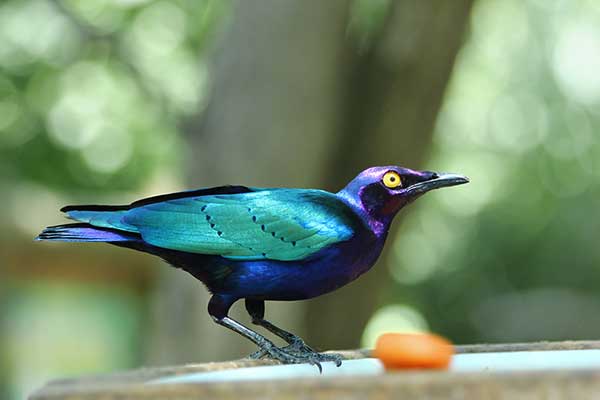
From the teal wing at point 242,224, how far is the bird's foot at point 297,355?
0.18m

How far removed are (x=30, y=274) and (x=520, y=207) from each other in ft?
30.0

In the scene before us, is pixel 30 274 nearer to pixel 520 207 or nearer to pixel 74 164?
pixel 74 164

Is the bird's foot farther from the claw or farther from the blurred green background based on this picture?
the blurred green background

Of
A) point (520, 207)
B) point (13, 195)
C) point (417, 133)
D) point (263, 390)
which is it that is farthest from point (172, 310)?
point (520, 207)

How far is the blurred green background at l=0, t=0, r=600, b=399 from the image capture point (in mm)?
4992

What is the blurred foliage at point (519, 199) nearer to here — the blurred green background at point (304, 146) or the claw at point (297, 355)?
the blurred green background at point (304, 146)

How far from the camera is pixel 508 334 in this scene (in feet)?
46.1

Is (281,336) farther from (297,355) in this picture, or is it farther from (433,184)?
(433,184)

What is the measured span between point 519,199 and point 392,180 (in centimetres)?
1370

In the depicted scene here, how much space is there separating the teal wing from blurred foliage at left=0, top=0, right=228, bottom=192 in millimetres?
6710

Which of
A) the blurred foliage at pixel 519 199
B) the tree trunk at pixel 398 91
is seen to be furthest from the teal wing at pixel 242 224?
the blurred foliage at pixel 519 199

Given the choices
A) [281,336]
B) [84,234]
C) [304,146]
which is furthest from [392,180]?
[304,146]

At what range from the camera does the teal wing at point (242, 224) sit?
1.76 metres

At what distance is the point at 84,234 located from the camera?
1726 mm
